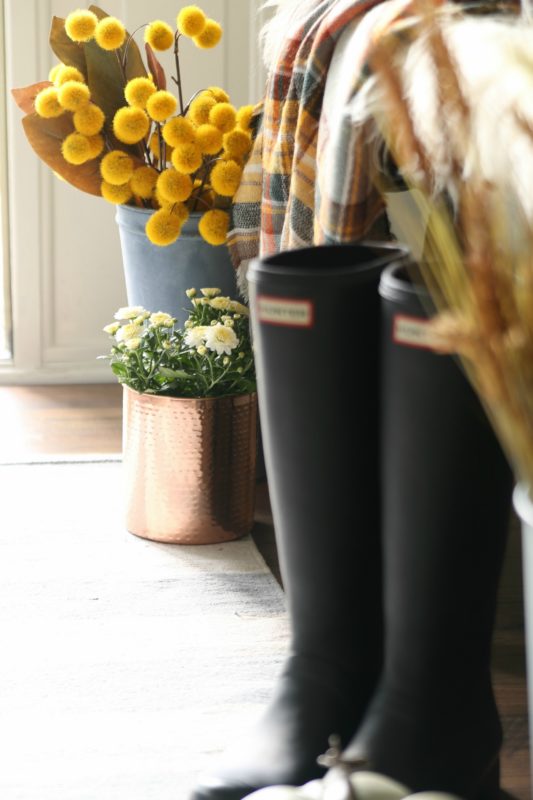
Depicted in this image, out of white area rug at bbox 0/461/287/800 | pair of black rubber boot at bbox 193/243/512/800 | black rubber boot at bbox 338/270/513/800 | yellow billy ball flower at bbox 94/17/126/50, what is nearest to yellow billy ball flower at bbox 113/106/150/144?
yellow billy ball flower at bbox 94/17/126/50

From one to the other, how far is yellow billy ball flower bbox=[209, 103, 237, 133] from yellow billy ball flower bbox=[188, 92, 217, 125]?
39mm

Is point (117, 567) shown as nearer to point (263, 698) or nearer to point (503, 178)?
point (263, 698)

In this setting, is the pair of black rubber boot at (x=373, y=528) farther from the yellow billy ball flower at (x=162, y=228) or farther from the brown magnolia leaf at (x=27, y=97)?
the brown magnolia leaf at (x=27, y=97)

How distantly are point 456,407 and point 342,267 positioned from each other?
201 mm

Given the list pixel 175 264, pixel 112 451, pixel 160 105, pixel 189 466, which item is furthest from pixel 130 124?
pixel 112 451

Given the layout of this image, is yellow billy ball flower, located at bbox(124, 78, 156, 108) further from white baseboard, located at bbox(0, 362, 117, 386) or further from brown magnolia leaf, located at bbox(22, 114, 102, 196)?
white baseboard, located at bbox(0, 362, 117, 386)

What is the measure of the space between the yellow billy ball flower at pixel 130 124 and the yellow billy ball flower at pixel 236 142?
6.0 inches

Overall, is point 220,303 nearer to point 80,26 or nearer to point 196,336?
point 196,336

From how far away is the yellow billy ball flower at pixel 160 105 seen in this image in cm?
163

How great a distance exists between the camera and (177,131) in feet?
5.38

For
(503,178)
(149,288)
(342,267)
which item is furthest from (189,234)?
(503,178)

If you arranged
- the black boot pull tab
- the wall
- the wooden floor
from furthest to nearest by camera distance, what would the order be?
the wall → the wooden floor → the black boot pull tab

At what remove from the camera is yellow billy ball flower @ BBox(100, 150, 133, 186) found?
1694 mm

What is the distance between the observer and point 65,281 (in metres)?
2.54
